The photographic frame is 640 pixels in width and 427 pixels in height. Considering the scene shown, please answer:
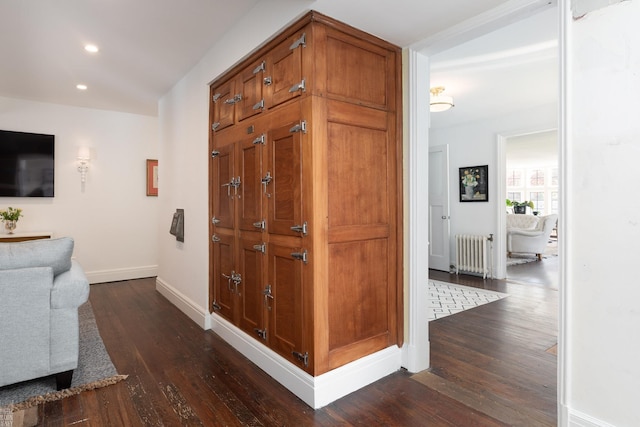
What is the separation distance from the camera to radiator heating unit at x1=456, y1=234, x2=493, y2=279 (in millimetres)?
5348

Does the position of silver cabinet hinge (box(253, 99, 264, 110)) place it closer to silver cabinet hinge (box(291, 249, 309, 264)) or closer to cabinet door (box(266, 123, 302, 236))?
cabinet door (box(266, 123, 302, 236))

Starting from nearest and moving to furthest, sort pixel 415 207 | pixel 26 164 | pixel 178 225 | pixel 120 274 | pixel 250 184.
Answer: pixel 415 207 → pixel 250 184 → pixel 178 225 → pixel 26 164 → pixel 120 274

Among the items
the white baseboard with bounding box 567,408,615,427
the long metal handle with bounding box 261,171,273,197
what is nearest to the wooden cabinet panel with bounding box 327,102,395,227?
the long metal handle with bounding box 261,171,273,197

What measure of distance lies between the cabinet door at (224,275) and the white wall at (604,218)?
227 centimetres

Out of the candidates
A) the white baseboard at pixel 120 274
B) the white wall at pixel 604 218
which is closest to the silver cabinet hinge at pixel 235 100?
the white wall at pixel 604 218

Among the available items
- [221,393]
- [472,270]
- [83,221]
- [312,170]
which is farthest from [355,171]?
[83,221]

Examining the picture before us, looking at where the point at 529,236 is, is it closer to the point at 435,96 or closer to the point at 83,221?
the point at 435,96

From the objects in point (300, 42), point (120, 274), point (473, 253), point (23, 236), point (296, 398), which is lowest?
point (296, 398)

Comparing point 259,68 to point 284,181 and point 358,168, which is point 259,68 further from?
point 358,168

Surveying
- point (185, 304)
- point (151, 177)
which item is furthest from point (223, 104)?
point (151, 177)

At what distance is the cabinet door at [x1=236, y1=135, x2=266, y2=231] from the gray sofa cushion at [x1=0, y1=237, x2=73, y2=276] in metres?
1.16

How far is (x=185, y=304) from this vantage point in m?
3.67

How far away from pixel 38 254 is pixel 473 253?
5432 mm

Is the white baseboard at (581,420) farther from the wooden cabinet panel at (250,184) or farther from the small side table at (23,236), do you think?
the small side table at (23,236)
